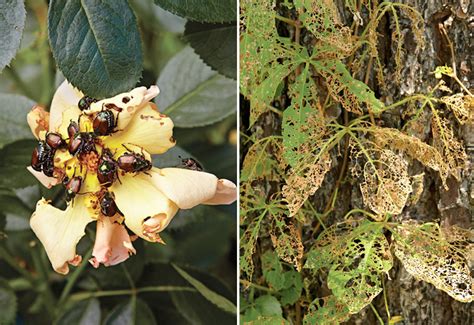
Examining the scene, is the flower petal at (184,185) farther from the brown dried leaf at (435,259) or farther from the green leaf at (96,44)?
the brown dried leaf at (435,259)

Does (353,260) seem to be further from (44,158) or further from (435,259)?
(44,158)

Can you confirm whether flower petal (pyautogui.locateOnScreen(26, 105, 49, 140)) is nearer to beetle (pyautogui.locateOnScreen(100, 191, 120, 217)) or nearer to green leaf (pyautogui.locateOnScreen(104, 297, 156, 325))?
beetle (pyautogui.locateOnScreen(100, 191, 120, 217))

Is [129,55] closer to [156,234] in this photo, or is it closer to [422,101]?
[156,234]

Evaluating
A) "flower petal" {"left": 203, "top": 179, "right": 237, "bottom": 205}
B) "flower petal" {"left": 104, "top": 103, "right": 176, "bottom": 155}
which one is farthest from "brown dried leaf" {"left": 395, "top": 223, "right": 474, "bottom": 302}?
"flower petal" {"left": 104, "top": 103, "right": 176, "bottom": 155}

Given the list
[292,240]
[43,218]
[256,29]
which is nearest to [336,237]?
[292,240]

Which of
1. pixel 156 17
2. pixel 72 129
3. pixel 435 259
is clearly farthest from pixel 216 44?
pixel 435 259
